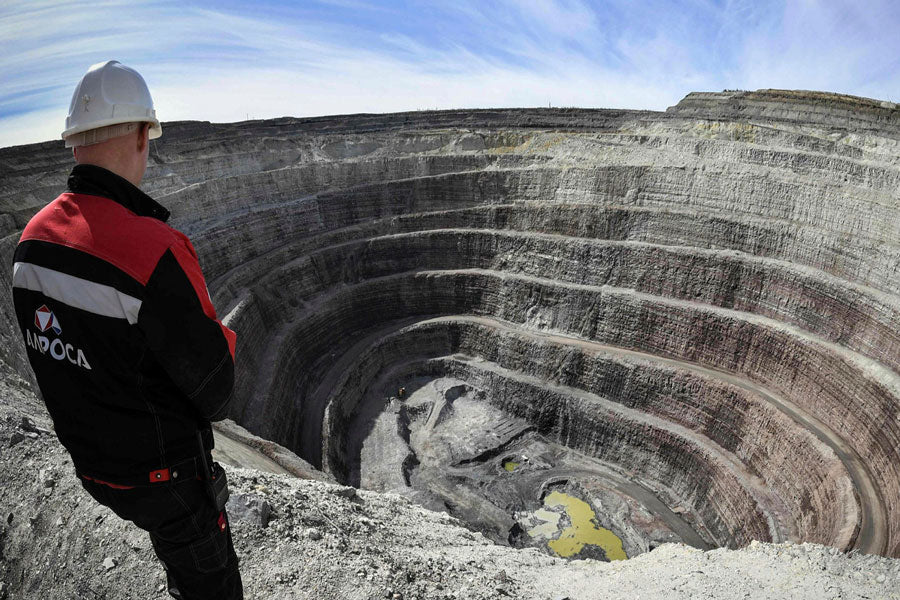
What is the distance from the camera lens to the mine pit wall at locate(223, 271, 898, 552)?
17.3 meters

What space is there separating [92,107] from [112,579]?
5142 millimetres

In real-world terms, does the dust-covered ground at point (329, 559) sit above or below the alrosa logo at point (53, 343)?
below

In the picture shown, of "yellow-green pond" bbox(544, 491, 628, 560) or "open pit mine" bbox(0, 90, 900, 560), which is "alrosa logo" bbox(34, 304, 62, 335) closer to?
"open pit mine" bbox(0, 90, 900, 560)

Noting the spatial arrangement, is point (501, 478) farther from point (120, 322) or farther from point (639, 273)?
point (120, 322)

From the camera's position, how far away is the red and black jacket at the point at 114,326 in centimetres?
328

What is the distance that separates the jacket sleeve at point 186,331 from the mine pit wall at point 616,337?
1616 cm

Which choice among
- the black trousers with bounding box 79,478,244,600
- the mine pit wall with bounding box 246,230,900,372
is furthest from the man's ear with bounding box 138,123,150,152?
the mine pit wall with bounding box 246,230,900,372

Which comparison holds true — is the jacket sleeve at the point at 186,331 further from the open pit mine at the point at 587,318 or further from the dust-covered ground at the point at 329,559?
the open pit mine at the point at 587,318

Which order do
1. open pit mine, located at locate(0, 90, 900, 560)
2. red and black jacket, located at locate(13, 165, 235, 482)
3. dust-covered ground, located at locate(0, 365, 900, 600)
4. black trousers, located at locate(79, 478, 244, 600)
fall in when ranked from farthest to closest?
1. open pit mine, located at locate(0, 90, 900, 560)
2. dust-covered ground, located at locate(0, 365, 900, 600)
3. black trousers, located at locate(79, 478, 244, 600)
4. red and black jacket, located at locate(13, 165, 235, 482)

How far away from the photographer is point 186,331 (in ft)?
11.2

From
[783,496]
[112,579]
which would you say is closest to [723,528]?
[783,496]

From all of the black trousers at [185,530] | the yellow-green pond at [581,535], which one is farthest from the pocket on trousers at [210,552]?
the yellow-green pond at [581,535]

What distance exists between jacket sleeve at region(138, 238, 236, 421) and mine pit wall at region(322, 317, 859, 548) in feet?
51.9

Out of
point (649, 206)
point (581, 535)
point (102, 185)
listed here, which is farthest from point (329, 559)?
point (649, 206)
